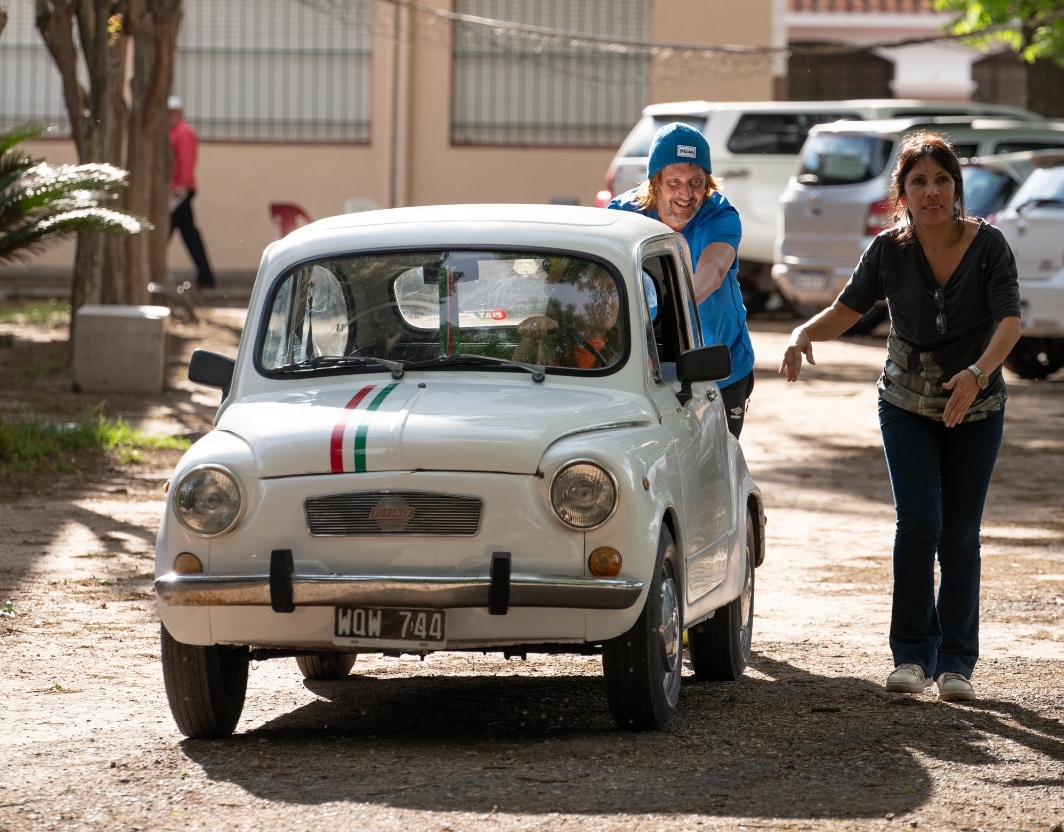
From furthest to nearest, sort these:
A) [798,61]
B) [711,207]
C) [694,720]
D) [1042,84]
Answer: [798,61], [1042,84], [711,207], [694,720]

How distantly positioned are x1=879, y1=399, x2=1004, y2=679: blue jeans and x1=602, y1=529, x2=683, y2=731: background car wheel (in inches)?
40.6

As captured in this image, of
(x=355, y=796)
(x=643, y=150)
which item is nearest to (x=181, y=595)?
(x=355, y=796)

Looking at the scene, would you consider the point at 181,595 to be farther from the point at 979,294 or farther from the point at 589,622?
the point at 979,294

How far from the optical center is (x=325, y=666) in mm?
7246

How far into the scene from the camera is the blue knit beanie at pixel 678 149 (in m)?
7.63

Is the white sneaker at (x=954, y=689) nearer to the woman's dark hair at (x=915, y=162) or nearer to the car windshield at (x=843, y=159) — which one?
the woman's dark hair at (x=915, y=162)

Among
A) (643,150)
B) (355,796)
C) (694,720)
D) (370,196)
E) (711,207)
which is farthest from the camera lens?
(370,196)

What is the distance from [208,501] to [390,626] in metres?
0.64

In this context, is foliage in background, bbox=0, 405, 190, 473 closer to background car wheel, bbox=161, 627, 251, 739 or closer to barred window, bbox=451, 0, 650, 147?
background car wheel, bbox=161, 627, 251, 739

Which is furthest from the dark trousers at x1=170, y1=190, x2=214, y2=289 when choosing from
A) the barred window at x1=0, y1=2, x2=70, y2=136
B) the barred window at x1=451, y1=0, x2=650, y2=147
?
the barred window at x1=451, y1=0, x2=650, y2=147

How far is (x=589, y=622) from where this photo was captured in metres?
5.83

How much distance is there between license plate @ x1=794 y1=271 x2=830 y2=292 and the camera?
2088 cm

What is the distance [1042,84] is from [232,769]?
2529 centimetres

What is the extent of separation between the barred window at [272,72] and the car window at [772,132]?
8692 mm
